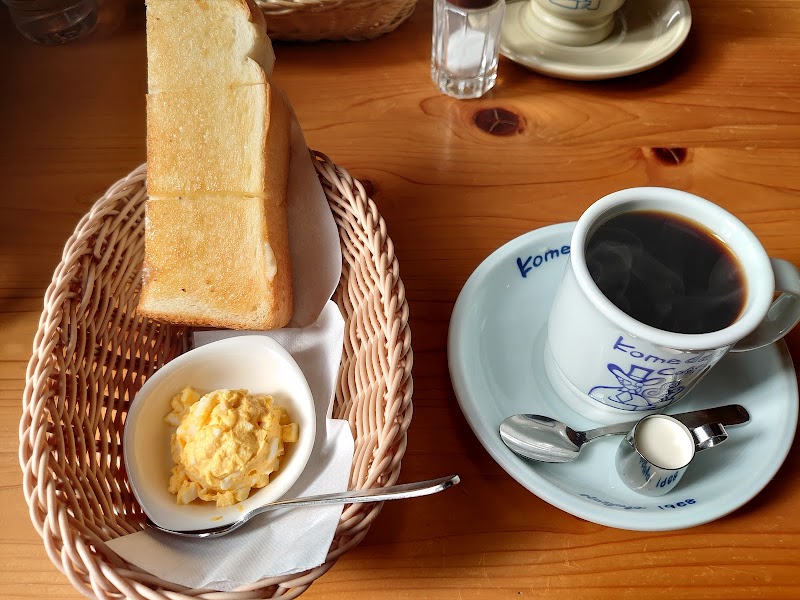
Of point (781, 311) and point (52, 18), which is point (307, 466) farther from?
point (52, 18)

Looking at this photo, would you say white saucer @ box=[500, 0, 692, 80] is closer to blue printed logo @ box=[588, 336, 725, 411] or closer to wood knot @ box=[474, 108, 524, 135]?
wood knot @ box=[474, 108, 524, 135]

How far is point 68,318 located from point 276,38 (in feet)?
1.80

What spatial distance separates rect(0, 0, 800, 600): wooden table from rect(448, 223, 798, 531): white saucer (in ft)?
0.16

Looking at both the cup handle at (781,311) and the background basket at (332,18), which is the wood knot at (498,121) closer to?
the background basket at (332,18)

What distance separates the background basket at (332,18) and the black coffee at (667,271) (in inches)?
20.4

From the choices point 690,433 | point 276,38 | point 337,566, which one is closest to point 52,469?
point 337,566

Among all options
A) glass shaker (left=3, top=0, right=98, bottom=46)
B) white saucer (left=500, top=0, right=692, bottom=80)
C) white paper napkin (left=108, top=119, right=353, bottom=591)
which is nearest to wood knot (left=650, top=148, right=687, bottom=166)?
white saucer (left=500, top=0, right=692, bottom=80)

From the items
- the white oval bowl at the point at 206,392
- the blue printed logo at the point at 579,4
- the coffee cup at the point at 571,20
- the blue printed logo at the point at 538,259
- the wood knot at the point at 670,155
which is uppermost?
the blue printed logo at the point at 579,4

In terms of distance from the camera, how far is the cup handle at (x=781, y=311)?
0.57 meters

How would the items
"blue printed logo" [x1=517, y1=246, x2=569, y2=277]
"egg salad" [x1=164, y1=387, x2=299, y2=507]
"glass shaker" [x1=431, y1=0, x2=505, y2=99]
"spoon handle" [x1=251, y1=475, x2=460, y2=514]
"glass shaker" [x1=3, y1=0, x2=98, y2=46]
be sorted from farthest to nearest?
"glass shaker" [x1=3, y1=0, x2=98, y2=46] < "glass shaker" [x1=431, y1=0, x2=505, y2=99] < "blue printed logo" [x1=517, y1=246, x2=569, y2=277] < "egg salad" [x1=164, y1=387, x2=299, y2=507] < "spoon handle" [x1=251, y1=475, x2=460, y2=514]

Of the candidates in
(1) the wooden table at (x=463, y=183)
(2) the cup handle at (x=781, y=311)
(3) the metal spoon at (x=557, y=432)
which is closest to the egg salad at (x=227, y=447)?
(1) the wooden table at (x=463, y=183)

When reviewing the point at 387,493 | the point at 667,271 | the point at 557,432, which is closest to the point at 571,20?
the point at 667,271

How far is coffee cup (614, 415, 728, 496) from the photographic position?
1.93ft

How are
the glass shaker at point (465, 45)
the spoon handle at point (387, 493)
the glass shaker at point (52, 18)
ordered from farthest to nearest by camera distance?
the glass shaker at point (52, 18) → the glass shaker at point (465, 45) → the spoon handle at point (387, 493)
